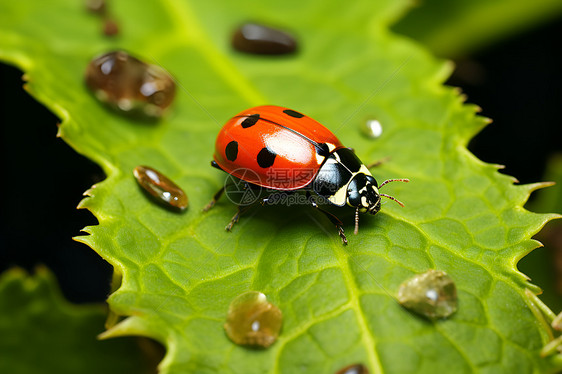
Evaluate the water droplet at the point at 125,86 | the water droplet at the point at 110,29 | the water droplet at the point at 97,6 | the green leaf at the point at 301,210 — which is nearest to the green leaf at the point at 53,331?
the green leaf at the point at 301,210

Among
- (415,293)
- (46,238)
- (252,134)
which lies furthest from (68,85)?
(415,293)

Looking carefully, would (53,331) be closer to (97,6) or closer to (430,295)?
(430,295)

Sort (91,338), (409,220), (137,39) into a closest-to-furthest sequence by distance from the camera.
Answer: (409,220) < (91,338) < (137,39)

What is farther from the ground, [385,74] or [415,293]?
[385,74]

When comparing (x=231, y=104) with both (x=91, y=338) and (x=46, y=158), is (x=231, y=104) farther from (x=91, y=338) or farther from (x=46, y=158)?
(x=91, y=338)

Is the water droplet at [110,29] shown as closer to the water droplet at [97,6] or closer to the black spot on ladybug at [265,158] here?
the water droplet at [97,6]

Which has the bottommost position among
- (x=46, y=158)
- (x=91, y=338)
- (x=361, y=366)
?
(x=91, y=338)
